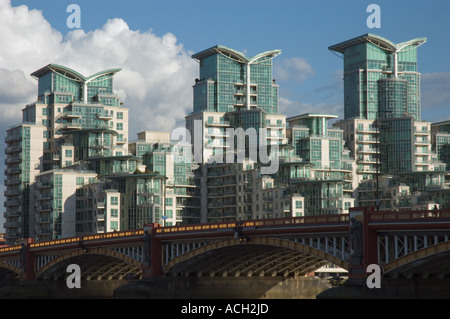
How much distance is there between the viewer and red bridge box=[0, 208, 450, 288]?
108438 millimetres

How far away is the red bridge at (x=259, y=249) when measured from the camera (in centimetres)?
10844

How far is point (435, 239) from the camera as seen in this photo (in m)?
105

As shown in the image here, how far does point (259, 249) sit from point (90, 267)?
46814mm

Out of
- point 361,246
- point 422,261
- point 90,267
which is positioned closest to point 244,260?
point 361,246

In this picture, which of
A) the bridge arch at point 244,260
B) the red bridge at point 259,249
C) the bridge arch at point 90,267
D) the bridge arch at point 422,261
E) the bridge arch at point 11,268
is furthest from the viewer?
the bridge arch at point 11,268

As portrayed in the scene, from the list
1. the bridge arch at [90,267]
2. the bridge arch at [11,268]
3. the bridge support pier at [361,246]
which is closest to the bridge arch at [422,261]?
the bridge support pier at [361,246]

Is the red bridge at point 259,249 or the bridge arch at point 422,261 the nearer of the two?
the bridge arch at point 422,261

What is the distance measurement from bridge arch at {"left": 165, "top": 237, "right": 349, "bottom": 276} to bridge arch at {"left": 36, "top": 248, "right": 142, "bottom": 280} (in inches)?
848

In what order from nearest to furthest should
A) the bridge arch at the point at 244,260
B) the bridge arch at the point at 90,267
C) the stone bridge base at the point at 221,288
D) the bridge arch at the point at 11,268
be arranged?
1. the bridge arch at the point at 244,260
2. the stone bridge base at the point at 221,288
3. the bridge arch at the point at 90,267
4. the bridge arch at the point at 11,268

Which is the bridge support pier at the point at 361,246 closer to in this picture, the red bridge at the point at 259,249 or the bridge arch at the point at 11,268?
the red bridge at the point at 259,249

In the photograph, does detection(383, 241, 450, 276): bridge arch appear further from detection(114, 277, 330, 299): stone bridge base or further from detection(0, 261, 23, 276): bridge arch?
detection(0, 261, 23, 276): bridge arch

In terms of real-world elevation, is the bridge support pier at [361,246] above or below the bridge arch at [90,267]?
above
